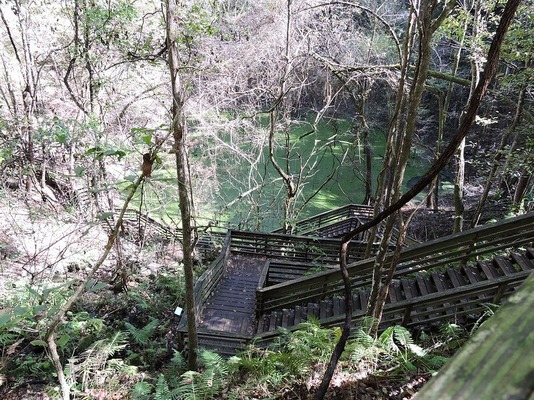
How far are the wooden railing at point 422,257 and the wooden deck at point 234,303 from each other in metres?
0.73

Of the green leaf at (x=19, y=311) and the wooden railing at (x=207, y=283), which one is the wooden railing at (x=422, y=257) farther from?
the green leaf at (x=19, y=311)

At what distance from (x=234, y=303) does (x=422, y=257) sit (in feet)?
15.9

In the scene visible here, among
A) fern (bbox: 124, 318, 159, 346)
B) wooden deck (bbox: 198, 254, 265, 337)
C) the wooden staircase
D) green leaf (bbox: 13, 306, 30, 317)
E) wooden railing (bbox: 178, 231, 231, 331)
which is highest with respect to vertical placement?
green leaf (bbox: 13, 306, 30, 317)

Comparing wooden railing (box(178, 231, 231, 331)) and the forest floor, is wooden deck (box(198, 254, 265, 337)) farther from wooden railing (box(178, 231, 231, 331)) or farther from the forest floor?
the forest floor

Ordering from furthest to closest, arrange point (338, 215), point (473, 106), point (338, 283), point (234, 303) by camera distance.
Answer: point (338, 215), point (234, 303), point (338, 283), point (473, 106)

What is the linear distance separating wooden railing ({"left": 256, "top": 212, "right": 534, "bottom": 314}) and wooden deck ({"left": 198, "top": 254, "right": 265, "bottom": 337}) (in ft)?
2.41

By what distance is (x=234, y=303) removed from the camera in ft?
31.3

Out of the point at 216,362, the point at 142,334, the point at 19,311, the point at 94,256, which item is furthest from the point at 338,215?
the point at 19,311

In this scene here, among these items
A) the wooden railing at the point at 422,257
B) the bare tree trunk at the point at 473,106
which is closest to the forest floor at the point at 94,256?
the bare tree trunk at the point at 473,106

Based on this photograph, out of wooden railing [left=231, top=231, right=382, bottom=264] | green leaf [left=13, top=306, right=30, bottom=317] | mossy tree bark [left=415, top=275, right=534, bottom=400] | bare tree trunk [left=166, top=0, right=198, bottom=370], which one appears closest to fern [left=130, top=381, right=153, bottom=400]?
bare tree trunk [left=166, top=0, right=198, bottom=370]

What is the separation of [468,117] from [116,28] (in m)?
10.3

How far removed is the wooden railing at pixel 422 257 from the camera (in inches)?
260

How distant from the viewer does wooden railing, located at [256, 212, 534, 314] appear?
6.61 meters

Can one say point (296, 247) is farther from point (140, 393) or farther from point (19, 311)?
point (19, 311)
